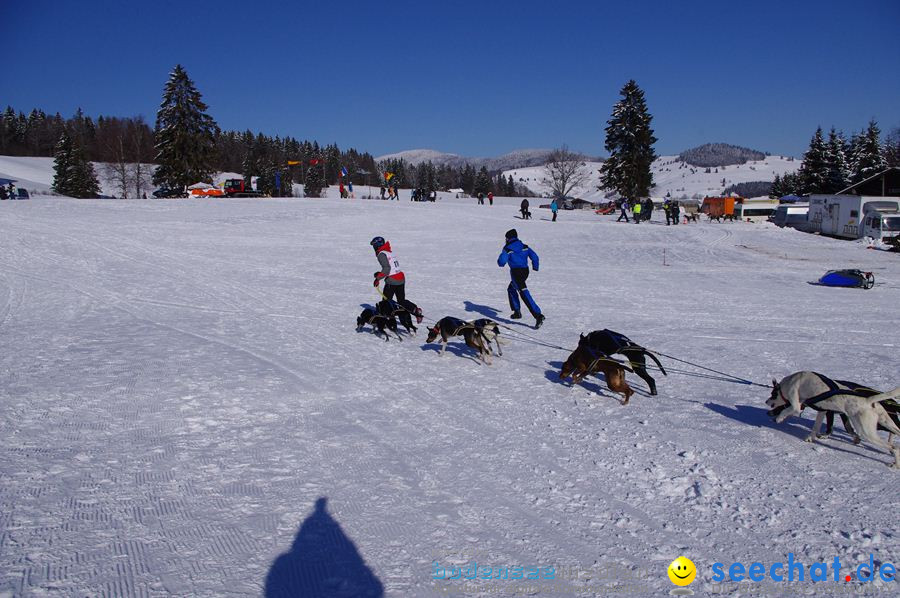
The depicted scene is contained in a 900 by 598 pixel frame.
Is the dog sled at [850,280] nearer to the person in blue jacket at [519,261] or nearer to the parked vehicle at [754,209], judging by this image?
the person in blue jacket at [519,261]

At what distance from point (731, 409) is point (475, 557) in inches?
154

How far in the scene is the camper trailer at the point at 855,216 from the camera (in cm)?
2655

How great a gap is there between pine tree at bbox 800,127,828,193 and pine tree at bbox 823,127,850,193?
260 mm

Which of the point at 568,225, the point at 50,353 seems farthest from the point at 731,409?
the point at 568,225

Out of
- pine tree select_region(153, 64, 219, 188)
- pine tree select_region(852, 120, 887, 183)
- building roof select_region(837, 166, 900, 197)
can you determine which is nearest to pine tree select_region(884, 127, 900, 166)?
pine tree select_region(852, 120, 887, 183)

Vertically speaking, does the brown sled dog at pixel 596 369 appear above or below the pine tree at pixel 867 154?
below

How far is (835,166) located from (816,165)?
1.68 meters

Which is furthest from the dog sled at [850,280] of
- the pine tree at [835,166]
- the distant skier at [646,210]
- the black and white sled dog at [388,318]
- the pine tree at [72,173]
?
the pine tree at [72,173]

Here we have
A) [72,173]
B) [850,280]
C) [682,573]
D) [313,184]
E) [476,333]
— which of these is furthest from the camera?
[313,184]

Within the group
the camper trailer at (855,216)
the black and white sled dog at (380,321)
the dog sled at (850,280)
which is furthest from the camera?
the camper trailer at (855,216)

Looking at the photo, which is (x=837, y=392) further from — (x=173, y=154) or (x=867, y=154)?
(x=867, y=154)

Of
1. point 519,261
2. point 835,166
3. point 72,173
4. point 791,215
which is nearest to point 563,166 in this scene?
point 835,166

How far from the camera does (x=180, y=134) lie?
47219 mm

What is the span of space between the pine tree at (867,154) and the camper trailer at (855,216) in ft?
84.6
